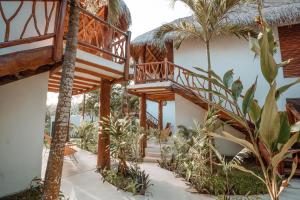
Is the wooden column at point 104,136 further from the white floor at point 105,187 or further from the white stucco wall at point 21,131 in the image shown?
the white stucco wall at point 21,131

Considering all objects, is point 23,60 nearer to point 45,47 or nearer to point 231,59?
point 45,47

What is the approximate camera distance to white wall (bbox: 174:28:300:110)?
9344 millimetres

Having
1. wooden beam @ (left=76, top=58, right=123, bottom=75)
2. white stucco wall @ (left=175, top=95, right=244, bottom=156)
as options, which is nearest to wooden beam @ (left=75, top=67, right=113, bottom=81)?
wooden beam @ (left=76, top=58, right=123, bottom=75)

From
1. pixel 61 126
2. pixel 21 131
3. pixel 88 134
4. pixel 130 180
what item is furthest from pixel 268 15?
pixel 88 134

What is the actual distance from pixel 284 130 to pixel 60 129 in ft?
8.30

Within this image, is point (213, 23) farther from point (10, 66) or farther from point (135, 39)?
point (10, 66)

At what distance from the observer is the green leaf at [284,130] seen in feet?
5.37

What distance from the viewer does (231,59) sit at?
10008mm

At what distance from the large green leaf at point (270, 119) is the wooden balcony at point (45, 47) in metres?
2.87

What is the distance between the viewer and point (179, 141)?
25.1ft

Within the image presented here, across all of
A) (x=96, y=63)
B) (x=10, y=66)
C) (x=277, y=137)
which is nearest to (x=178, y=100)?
(x=96, y=63)

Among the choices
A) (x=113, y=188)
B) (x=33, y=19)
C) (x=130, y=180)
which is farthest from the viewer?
(x=130, y=180)

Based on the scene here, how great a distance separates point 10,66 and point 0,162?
104 inches

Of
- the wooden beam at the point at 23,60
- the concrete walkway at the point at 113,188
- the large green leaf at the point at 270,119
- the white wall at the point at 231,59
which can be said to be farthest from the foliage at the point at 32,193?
the white wall at the point at 231,59
